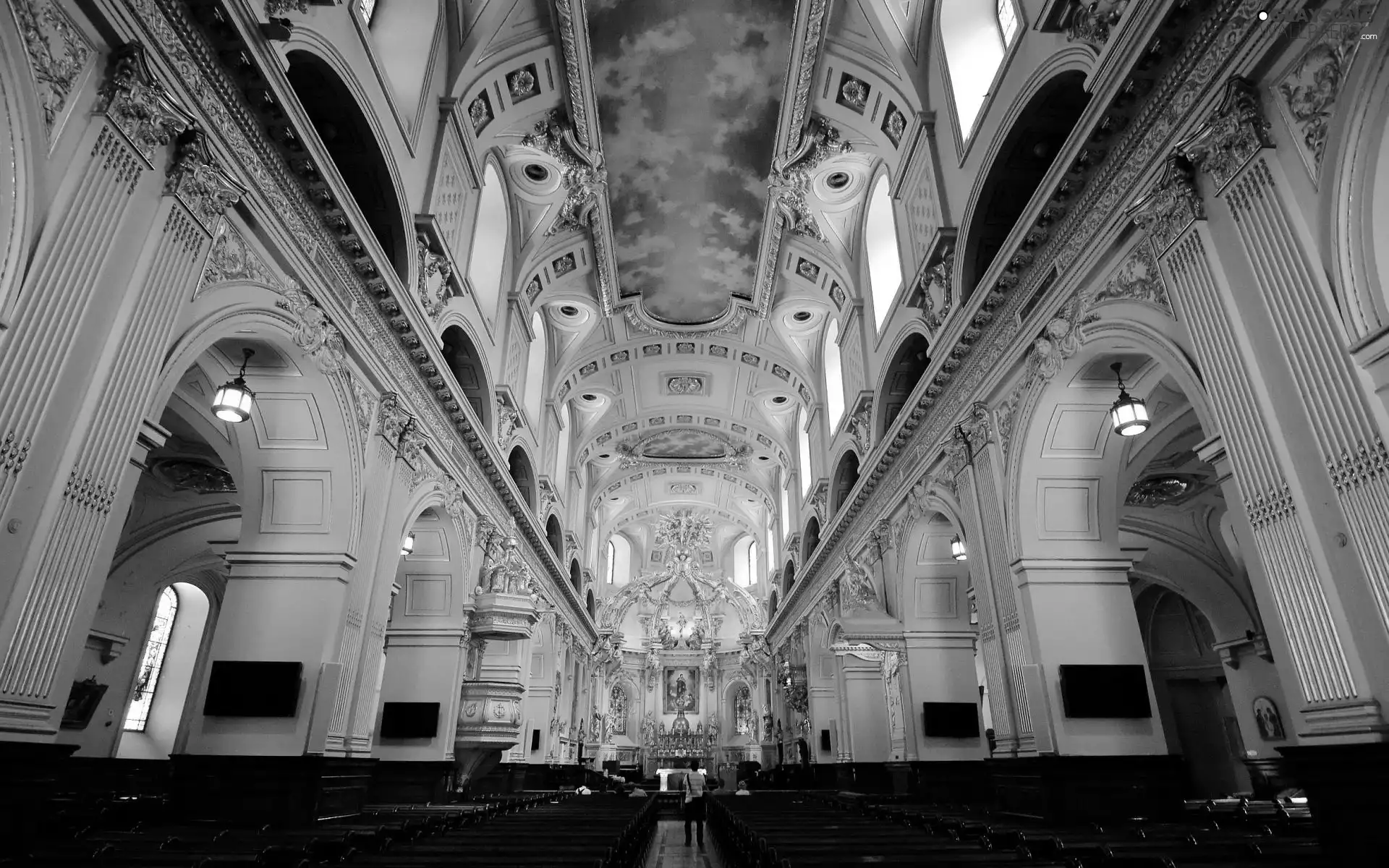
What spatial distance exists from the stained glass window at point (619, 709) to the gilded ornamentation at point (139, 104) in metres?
34.3

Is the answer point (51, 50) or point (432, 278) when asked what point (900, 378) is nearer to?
point (432, 278)

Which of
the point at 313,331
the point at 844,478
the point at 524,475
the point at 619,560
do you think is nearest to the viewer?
the point at 313,331

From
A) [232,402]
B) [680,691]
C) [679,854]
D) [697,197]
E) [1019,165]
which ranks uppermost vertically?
[697,197]

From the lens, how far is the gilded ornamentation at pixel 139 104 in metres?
5.02

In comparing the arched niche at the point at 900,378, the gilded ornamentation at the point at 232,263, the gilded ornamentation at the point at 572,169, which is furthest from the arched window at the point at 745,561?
the gilded ornamentation at the point at 232,263

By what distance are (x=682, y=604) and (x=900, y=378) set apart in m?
25.9

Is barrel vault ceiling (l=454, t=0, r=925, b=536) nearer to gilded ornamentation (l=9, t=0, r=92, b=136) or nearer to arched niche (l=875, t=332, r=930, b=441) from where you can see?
arched niche (l=875, t=332, r=930, b=441)

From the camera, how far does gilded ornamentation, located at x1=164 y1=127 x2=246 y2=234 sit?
225 inches

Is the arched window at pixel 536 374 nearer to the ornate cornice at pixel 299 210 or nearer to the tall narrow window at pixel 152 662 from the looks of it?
the ornate cornice at pixel 299 210

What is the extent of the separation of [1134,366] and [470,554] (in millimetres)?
10856

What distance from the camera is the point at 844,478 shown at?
18625 mm

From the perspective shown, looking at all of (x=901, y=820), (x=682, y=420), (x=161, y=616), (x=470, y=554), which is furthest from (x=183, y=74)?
(x=682, y=420)

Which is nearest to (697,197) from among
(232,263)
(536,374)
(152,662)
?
(536,374)

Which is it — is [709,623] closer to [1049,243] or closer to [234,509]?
[234,509]
